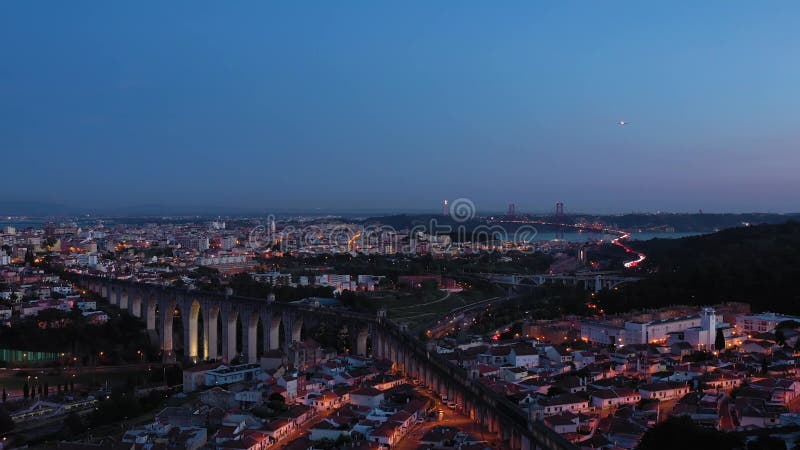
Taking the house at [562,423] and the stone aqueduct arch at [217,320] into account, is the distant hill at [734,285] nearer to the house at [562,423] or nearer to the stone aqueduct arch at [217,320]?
the stone aqueduct arch at [217,320]

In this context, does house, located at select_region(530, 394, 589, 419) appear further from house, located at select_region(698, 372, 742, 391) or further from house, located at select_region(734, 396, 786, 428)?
house, located at select_region(698, 372, 742, 391)

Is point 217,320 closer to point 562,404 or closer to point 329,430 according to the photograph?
point 329,430

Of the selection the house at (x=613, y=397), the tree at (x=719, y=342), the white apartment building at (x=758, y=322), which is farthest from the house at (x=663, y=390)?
the white apartment building at (x=758, y=322)

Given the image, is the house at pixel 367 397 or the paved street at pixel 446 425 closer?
the paved street at pixel 446 425

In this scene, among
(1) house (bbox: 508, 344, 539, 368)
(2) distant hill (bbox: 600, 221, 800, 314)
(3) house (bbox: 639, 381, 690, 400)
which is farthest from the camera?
(2) distant hill (bbox: 600, 221, 800, 314)

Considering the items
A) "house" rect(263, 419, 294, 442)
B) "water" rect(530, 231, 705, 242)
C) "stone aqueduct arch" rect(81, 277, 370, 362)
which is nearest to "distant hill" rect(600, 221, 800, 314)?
"stone aqueduct arch" rect(81, 277, 370, 362)

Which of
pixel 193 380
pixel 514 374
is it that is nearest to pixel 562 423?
pixel 514 374
